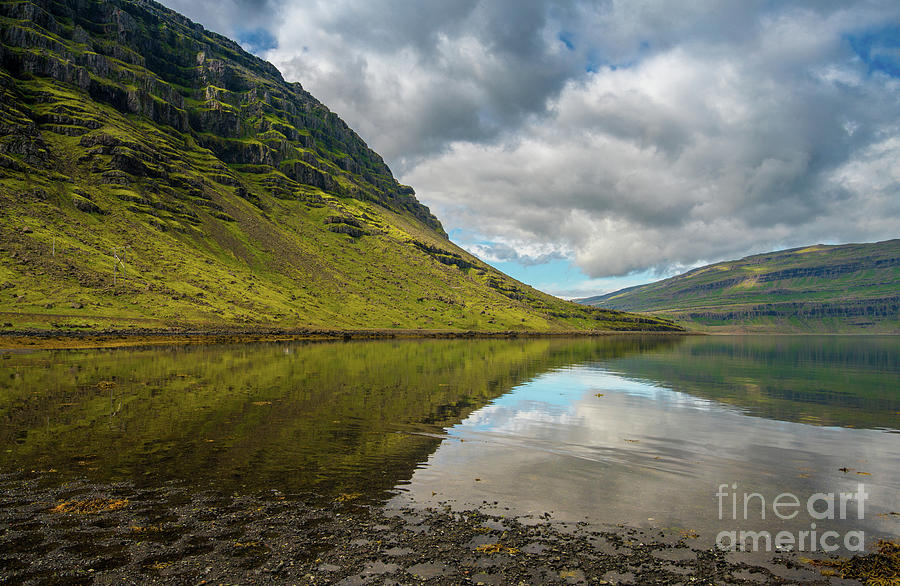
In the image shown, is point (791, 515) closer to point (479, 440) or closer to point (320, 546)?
point (479, 440)

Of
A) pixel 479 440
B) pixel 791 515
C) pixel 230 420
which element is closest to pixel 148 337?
pixel 230 420

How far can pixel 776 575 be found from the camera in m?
14.6

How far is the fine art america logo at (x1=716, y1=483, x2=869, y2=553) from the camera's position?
16781 mm

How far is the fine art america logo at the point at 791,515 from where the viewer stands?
16.8 metres

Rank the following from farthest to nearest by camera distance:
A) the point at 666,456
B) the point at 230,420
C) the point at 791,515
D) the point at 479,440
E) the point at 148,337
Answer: the point at 148,337
the point at 230,420
the point at 479,440
the point at 666,456
the point at 791,515

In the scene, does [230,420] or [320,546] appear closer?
[320,546]

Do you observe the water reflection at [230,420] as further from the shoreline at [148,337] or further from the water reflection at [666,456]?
the shoreline at [148,337]

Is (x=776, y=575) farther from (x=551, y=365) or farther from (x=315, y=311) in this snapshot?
(x=315, y=311)

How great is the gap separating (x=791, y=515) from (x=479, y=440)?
18.3m

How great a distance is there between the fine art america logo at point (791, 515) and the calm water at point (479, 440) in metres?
0.19

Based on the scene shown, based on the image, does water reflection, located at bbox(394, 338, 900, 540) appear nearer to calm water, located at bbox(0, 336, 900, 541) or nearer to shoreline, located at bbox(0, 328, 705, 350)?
calm water, located at bbox(0, 336, 900, 541)

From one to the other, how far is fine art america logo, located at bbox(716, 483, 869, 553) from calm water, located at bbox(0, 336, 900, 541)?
0.19 m

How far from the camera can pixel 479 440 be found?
32.6 m

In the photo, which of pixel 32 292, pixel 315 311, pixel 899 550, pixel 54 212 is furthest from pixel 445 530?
pixel 54 212
